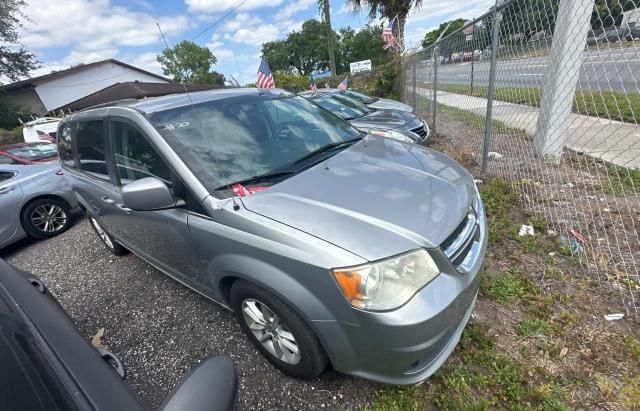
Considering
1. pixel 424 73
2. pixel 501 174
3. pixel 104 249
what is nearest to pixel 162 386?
pixel 104 249

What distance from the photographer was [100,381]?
0.97 meters

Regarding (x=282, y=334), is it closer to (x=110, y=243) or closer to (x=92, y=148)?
(x=92, y=148)

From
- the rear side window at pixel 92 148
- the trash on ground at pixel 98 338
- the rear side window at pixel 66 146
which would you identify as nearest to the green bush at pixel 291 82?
the rear side window at pixel 66 146

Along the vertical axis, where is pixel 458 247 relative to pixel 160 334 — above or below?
above

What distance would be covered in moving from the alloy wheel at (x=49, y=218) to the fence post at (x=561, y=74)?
7105 millimetres

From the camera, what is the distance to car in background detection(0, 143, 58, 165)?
16.7 feet

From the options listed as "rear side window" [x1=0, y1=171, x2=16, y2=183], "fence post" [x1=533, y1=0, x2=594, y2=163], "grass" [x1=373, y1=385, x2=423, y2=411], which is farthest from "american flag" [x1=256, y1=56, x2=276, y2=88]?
"grass" [x1=373, y1=385, x2=423, y2=411]

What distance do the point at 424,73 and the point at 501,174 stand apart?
4.51 metres

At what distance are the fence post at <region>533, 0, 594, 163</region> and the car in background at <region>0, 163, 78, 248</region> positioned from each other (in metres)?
6.62

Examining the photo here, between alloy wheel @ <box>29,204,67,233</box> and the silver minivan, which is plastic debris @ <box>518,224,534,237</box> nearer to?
the silver minivan

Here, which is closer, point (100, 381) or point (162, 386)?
point (100, 381)

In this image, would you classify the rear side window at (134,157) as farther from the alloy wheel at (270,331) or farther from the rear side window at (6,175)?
the rear side window at (6,175)

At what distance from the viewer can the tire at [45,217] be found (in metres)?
4.57

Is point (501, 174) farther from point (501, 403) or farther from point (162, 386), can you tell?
point (162, 386)
